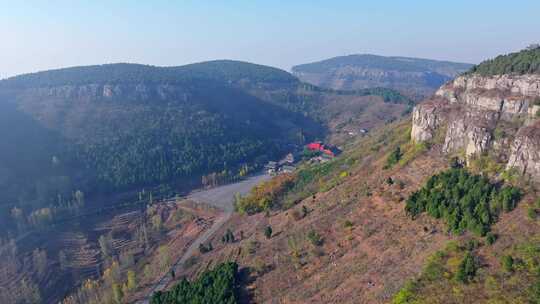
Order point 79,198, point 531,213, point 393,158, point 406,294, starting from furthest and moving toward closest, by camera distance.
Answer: point 79,198
point 393,158
point 531,213
point 406,294

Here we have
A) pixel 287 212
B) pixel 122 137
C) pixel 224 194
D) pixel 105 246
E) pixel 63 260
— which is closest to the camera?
pixel 287 212

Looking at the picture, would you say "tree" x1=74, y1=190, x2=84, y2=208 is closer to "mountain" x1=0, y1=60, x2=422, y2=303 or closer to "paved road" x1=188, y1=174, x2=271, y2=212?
"mountain" x1=0, y1=60, x2=422, y2=303

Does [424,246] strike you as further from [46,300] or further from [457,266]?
[46,300]

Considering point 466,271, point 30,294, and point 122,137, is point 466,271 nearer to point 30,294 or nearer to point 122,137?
point 30,294

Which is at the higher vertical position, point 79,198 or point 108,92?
point 108,92

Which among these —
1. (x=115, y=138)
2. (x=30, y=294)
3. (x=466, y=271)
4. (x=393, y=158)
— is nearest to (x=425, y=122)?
(x=393, y=158)

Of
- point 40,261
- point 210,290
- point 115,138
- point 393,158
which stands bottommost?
Result: point 40,261

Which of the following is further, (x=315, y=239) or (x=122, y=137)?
(x=122, y=137)

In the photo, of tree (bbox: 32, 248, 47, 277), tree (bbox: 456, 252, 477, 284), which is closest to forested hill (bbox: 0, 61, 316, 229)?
tree (bbox: 32, 248, 47, 277)
